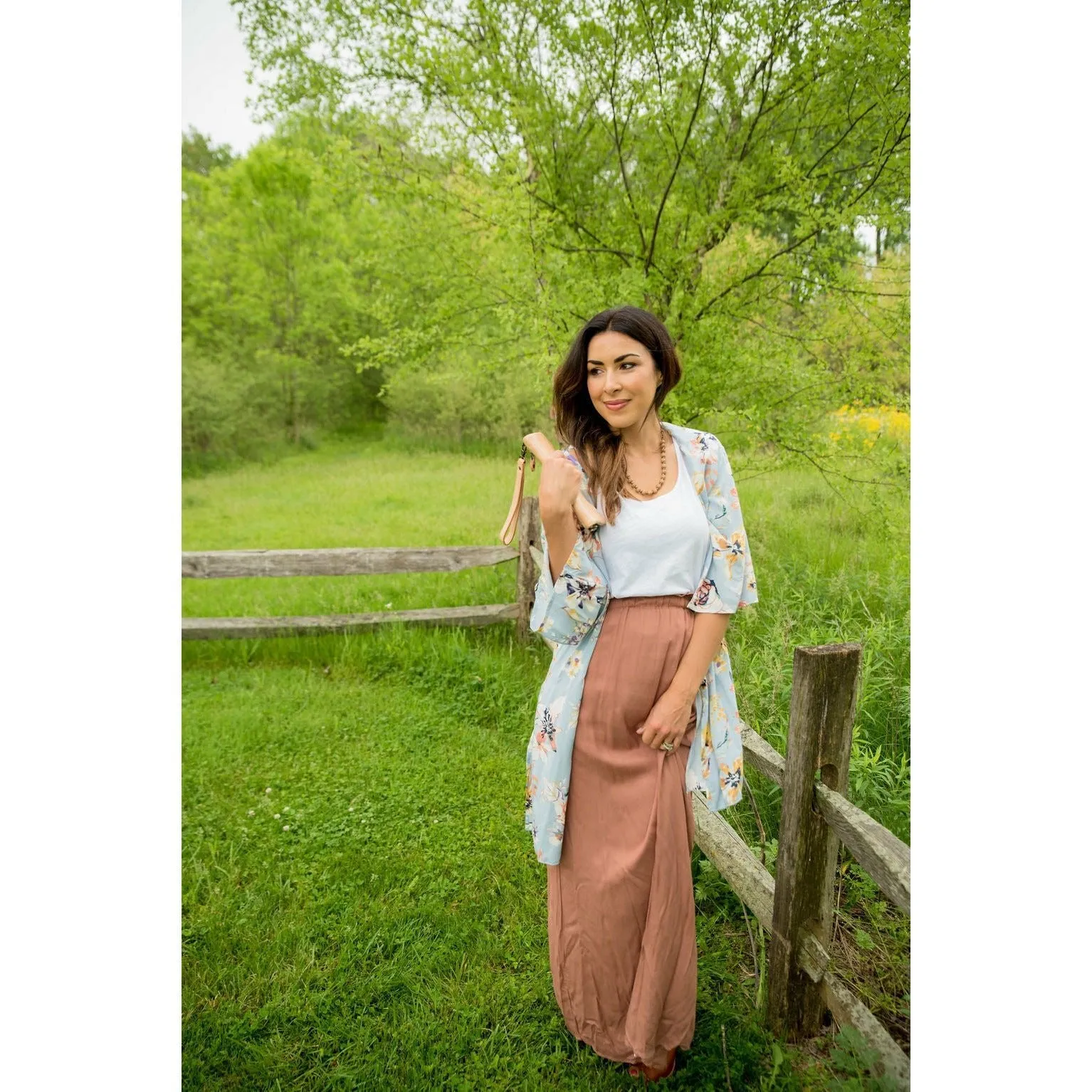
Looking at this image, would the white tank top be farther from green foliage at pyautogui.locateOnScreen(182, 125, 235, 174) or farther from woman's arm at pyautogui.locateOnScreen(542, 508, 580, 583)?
green foliage at pyautogui.locateOnScreen(182, 125, 235, 174)

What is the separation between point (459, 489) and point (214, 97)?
6.77m

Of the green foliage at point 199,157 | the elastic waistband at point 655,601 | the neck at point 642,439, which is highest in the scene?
the green foliage at point 199,157

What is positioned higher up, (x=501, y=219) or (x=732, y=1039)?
(x=501, y=219)

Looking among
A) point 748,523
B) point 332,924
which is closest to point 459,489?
point 748,523

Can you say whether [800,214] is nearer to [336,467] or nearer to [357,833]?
[357,833]

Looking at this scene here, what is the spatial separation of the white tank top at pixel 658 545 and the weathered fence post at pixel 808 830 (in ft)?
1.21

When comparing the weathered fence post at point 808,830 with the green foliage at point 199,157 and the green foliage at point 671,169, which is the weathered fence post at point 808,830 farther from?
the green foliage at point 199,157

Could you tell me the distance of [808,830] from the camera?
6.24ft

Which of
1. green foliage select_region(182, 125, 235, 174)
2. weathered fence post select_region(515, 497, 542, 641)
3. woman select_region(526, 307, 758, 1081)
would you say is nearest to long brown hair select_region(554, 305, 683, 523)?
woman select_region(526, 307, 758, 1081)

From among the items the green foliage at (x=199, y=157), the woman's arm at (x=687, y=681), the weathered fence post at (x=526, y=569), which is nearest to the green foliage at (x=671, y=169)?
the weathered fence post at (x=526, y=569)

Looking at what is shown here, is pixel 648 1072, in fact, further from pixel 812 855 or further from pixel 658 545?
pixel 658 545

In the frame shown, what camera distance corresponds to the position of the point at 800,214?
4.17 m

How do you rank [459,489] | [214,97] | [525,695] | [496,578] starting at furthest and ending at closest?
[459,489] < [496,578] < [525,695] < [214,97]

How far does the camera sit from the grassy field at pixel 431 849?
85.9 inches
